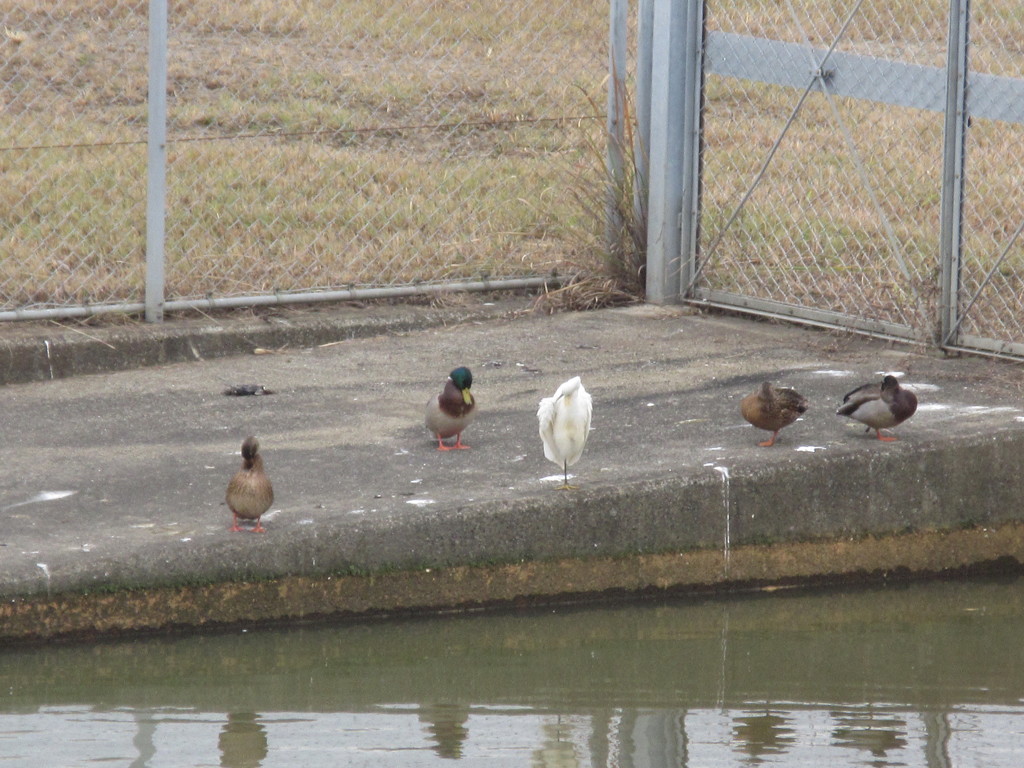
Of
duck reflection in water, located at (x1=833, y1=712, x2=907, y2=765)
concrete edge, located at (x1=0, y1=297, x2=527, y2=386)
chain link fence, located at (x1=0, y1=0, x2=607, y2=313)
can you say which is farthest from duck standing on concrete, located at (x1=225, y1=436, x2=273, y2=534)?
chain link fence, located at (x1=0, y1=0, x2=607, y2=313)

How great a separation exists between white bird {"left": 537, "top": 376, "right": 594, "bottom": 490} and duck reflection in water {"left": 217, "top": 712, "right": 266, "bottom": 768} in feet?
4.35

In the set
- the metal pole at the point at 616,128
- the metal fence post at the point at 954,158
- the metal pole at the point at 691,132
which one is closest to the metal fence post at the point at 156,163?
the metal pole at the point at 616,128

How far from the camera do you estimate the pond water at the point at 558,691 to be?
4.07 meters

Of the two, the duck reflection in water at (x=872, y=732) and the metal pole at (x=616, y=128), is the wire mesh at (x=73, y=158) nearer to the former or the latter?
the metal pole at (x=616, y=128)

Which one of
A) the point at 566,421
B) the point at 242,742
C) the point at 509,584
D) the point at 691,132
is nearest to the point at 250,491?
the point at 242,742

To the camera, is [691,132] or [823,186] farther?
[823,186]

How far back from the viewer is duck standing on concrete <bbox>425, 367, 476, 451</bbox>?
17.8 ft

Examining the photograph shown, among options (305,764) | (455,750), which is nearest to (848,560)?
(455,750)

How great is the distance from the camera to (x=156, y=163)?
6.99 m

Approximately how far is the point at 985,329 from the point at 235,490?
3995mm

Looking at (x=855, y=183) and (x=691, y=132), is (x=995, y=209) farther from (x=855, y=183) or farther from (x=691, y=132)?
(x=691, y=132)

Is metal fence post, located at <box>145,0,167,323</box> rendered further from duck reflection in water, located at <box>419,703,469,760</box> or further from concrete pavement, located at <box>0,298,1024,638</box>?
duck reflection in water, located at <box>419,703,469,760</box>

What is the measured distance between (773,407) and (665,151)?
2.58 metres

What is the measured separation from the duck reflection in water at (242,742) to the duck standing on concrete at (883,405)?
2.44m
